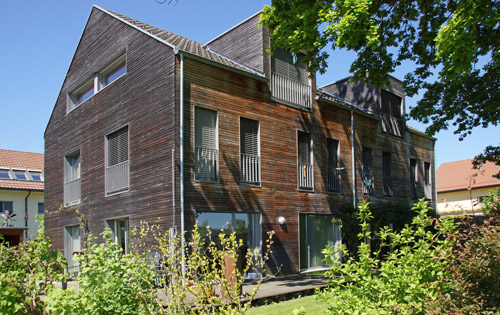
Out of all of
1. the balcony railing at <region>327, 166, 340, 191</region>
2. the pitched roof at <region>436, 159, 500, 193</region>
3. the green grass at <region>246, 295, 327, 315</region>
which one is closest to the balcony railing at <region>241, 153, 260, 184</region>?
the balcony railing at <region>327, 166, 340, 191</region>

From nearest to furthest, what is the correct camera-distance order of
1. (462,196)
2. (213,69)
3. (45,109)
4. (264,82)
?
1. (213,69)
2. (264,82)
3. (45,109)
4. (462,196)

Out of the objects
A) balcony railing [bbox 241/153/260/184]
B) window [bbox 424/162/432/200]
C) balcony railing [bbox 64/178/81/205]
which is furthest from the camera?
window [bbox 424/162/432/200]

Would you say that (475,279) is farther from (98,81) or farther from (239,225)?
(98,81)

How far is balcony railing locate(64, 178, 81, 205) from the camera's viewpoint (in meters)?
16.7

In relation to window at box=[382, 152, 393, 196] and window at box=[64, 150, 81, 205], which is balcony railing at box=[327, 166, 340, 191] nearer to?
window at box=[382, 152, 393, 196]

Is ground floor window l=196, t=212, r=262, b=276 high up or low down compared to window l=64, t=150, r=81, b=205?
down

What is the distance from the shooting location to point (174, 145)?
1184 centimetres

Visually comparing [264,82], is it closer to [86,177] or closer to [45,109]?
[86,177]

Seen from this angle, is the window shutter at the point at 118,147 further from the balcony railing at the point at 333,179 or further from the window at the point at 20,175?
the window at the point at 20,175

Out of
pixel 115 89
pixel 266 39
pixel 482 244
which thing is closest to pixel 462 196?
pixel 266 39

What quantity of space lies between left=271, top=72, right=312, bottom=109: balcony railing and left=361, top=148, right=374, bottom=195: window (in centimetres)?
410

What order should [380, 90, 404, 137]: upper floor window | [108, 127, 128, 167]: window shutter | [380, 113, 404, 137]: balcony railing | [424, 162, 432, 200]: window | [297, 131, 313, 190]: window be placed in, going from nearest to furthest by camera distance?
[108, 127, 128, 167]: window shutter, [297, 131, 313, 190]: window, [380, 113, 404, 137]: balcony railing, [380, 90, 404, 137]: upper floor window, [424, 162, 432, 200]: window

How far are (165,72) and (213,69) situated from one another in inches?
52.7

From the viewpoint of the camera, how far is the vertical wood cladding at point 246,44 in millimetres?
14781
